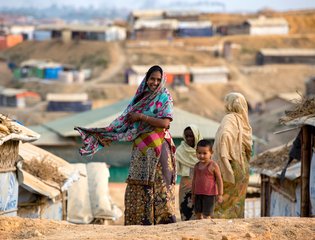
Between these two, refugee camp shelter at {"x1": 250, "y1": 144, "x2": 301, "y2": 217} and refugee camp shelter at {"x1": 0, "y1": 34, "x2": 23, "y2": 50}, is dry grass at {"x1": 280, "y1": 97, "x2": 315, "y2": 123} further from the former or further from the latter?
refugee camp shelter at {"x1": 0, "y1": 34, "x2": 23, "y2": 50}

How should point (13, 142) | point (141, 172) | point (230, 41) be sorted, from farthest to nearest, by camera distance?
point (230, 41), point (13, 142), point (141, 172)

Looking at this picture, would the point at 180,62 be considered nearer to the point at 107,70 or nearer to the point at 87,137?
the point at 107,70

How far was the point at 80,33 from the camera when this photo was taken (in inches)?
2933

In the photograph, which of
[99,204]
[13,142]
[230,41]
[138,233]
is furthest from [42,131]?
[230,41]

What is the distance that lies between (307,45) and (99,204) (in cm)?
6266

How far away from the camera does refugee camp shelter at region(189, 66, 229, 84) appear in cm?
6191

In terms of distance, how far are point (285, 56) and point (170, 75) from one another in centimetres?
1144

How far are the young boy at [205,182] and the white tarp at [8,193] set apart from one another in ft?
6.37

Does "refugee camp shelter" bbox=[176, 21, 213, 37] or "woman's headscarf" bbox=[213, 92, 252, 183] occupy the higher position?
"refugee camp shelter" bbox=[176, 21, 213, 37]

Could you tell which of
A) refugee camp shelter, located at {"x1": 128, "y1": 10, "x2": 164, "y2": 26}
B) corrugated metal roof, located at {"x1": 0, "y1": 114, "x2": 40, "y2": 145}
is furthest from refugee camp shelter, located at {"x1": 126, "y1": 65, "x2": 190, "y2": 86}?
corrugated metal roof, located at {"x1": 0, "y1": 114, "x2": 40, "y2": 145}

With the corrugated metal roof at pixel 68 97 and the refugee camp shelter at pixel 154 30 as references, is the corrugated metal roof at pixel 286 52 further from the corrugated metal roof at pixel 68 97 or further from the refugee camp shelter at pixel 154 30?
the corrugated metal roof at pixel 68 97

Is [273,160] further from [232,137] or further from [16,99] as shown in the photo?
[16,99]

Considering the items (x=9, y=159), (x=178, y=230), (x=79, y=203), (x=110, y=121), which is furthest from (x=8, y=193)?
(x=110, y=121)

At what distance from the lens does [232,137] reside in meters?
8.21
